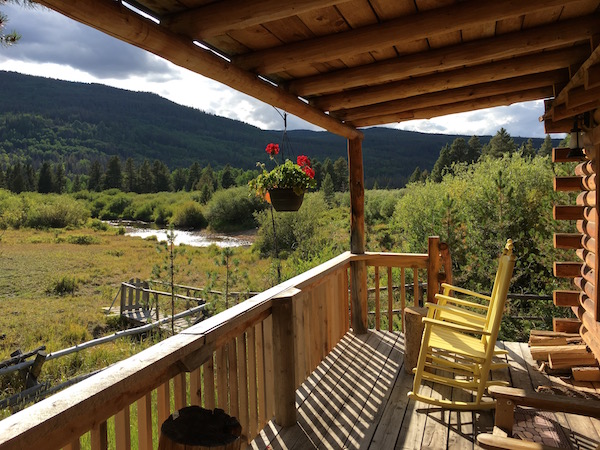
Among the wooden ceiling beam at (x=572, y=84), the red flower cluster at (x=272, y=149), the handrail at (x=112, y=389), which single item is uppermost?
the wooden ceiling beam at (x=572, y=84)

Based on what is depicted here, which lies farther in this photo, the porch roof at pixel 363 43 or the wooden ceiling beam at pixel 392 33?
the wooden ceiling beam at pixel 392 33

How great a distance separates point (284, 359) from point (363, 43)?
174cm

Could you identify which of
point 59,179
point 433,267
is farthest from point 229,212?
point 433,267

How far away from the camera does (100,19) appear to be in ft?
4.85

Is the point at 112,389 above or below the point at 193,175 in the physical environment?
below

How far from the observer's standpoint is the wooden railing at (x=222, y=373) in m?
1.23

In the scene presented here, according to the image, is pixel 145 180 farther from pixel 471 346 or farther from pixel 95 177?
pixel 471 346

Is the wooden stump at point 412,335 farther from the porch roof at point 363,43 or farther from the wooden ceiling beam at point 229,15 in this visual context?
the wooden ceiling beam at point 229,15

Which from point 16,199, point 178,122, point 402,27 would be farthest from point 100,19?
point 178,122

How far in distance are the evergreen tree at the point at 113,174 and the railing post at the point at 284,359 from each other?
45.9 m

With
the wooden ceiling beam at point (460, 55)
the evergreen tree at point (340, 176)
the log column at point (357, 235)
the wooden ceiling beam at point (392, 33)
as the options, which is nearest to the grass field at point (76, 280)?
the log column at point (357, 235)

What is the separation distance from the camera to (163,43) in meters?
1.80

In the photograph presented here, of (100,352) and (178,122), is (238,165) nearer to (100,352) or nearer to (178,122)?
(178,122)

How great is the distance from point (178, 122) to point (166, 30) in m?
→ 56.3
